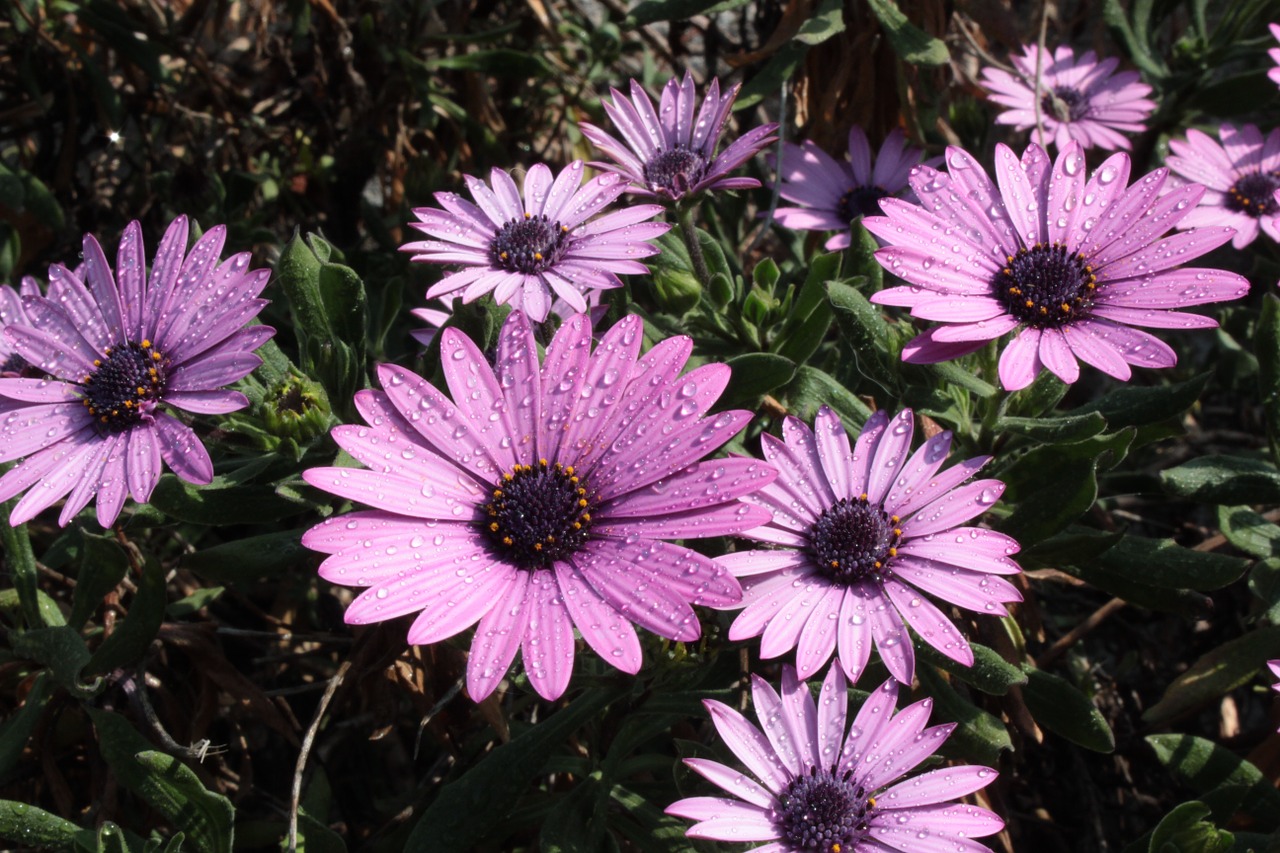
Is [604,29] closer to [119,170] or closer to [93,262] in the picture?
[119,170]

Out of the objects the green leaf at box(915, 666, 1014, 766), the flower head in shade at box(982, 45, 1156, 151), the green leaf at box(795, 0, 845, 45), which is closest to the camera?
the green leaf at box(915, 666, 1014, 766)

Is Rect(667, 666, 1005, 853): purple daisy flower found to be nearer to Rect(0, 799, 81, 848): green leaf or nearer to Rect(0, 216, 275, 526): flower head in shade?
Rect(0, 216, 275, 526): flower head in shade

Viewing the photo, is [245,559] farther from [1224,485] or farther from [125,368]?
[1224,485]

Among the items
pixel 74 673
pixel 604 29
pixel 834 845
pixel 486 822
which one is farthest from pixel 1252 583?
pixel 604 29

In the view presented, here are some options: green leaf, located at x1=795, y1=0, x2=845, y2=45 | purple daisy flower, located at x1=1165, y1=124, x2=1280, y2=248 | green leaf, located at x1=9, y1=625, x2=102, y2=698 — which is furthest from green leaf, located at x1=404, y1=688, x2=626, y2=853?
purple daisy flower, located at x1=1165, y1=124, x2=1280, y2=248

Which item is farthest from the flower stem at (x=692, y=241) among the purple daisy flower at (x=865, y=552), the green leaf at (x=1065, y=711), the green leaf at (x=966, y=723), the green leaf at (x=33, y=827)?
the green leaf at (x=33, y=827)

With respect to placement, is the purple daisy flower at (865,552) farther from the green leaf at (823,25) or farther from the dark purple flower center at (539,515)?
the green leaf at (823,25)
